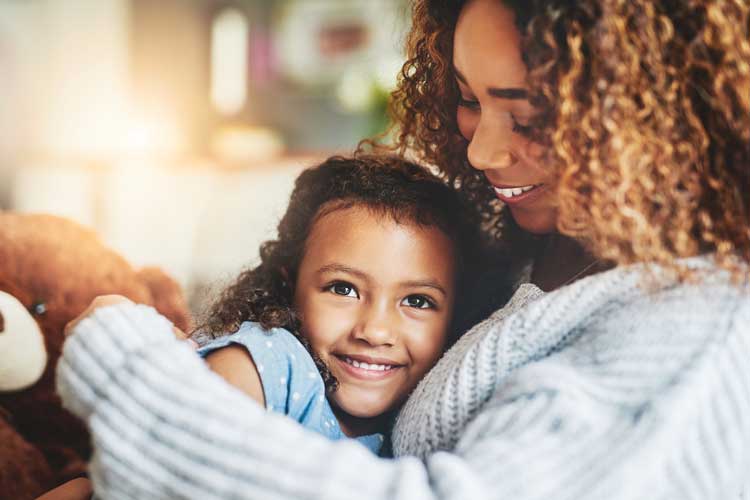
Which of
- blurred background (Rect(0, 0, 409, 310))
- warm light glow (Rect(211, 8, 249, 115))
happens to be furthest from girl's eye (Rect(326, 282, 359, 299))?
warm light glow (Rect(211, 8, 249, 115))

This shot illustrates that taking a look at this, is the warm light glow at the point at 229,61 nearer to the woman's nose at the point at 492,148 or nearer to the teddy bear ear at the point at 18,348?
the teddy bear ear at the point at 18,348

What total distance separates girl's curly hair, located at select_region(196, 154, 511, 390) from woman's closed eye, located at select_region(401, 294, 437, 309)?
0.17ft

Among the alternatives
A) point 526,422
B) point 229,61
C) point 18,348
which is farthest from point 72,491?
point 229,61

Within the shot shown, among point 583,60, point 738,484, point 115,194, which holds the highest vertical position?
point 583,60

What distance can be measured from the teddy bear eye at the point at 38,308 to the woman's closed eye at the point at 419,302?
0.43 m

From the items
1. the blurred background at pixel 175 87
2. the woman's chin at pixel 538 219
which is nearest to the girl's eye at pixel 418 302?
the woman's chin at pixel 538 219

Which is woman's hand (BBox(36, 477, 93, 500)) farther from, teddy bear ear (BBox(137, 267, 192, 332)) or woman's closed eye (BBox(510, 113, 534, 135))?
woman's closed eye (BBox(510, 113, 534, 135))

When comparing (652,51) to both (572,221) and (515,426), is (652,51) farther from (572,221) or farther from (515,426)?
(515,426)

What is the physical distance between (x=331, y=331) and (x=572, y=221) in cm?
33

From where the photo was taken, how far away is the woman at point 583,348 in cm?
57

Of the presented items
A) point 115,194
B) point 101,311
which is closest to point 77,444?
point 101,311

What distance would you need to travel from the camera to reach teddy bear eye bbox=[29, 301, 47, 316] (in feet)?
2.93

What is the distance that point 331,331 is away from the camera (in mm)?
878

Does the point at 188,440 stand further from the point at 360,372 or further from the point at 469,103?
the point at 469,103
